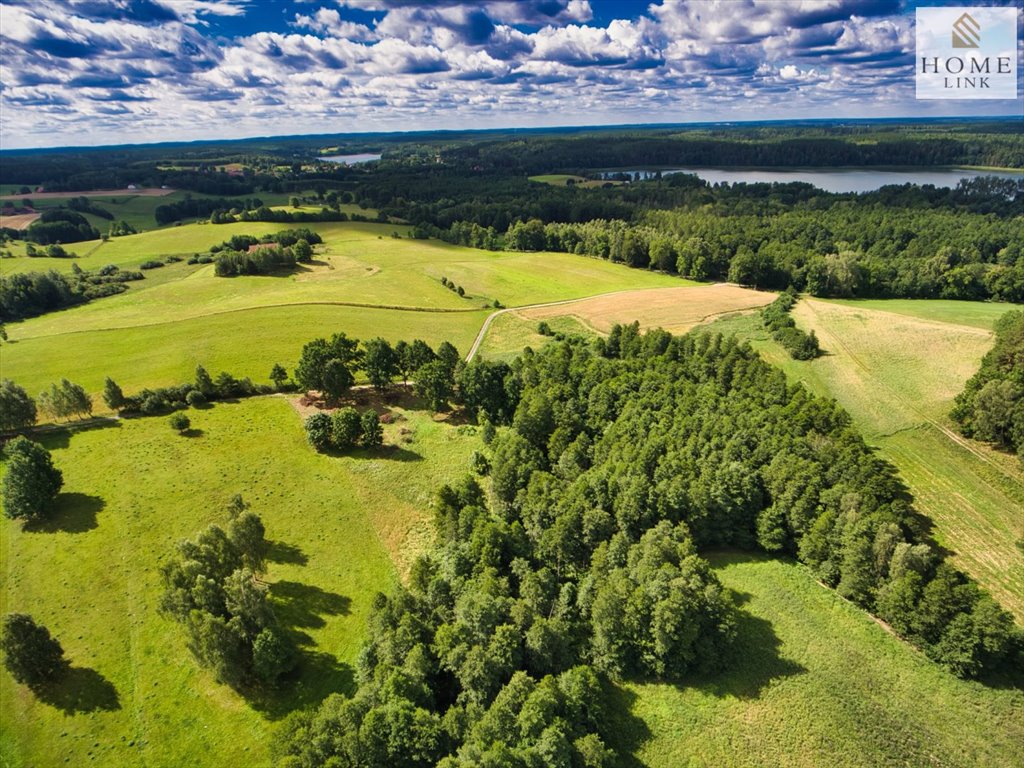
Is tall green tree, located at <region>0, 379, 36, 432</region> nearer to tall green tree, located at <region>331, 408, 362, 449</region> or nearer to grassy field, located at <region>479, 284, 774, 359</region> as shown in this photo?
tall green tree, located at <region>331, 408, 362, 449</region>

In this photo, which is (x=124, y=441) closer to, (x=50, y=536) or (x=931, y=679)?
(x=50, y=536)

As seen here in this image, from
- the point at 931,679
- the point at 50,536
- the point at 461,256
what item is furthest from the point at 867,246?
the point at 50,536

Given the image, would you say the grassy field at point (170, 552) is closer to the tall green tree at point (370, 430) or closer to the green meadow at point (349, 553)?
the green meadow at point (349, 553)

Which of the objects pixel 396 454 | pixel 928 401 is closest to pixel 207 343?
pixel 396 454

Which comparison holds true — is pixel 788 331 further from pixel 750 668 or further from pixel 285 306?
pixel 285 306

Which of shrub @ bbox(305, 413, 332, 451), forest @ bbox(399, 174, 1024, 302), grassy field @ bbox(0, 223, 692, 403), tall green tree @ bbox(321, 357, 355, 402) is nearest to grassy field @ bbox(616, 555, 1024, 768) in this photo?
shrub @ bbox(305, 413, 332, 451)

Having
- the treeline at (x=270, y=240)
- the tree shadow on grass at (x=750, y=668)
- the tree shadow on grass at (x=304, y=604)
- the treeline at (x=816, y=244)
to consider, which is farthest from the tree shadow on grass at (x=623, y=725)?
the treeline at (x=270, y=240)

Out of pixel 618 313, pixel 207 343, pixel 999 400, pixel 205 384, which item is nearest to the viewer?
pixel 999 400
